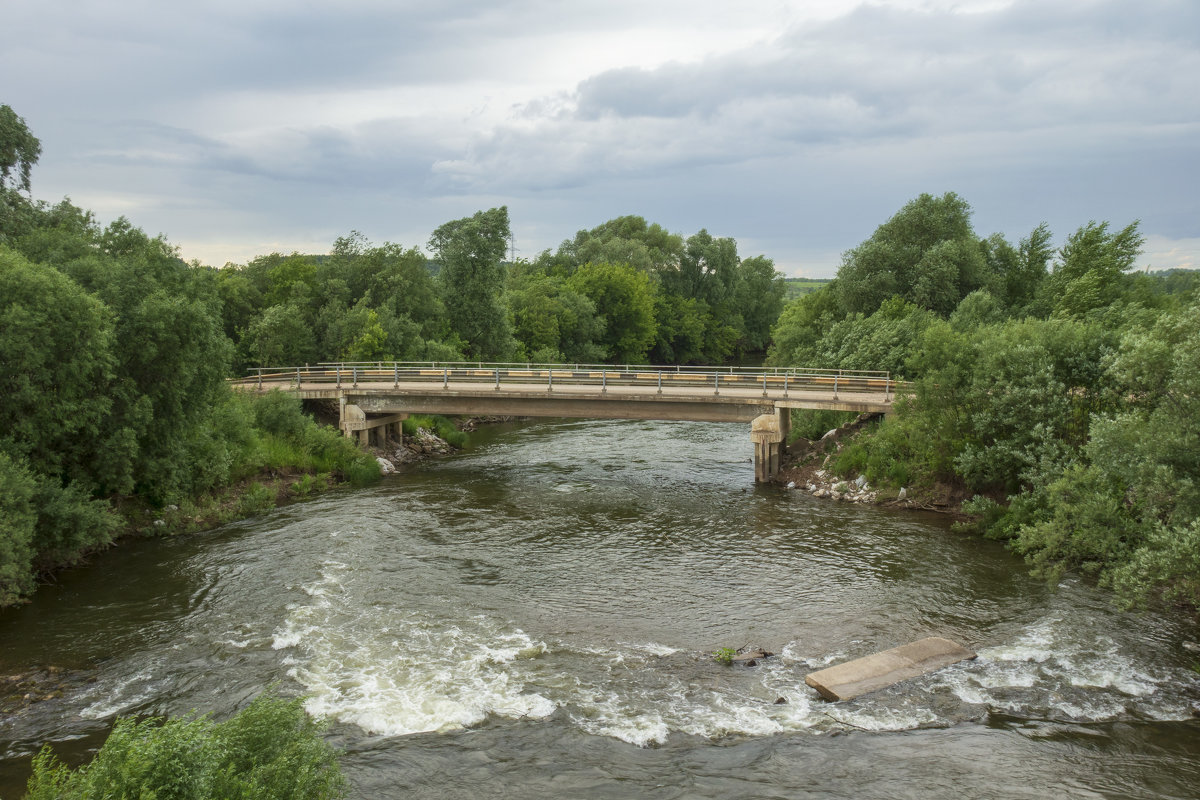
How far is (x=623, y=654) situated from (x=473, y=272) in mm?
49516

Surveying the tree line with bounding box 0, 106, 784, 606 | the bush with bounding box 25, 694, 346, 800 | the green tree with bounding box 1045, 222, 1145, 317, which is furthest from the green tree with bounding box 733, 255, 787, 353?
the bush with bounding box 25, 694, 346, 800

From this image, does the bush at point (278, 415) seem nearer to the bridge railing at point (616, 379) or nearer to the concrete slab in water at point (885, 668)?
the bridge railing at point (616, 379)

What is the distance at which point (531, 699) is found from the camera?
16.0 meters

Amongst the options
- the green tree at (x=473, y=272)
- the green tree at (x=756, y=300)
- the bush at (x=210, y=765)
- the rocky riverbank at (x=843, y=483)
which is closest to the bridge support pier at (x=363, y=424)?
the green tree at (x=473, y=272)

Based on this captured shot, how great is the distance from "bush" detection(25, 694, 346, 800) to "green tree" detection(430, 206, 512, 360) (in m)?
52.9

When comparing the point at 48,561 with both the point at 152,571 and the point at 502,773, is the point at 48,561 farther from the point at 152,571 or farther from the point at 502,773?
the point at 502,773

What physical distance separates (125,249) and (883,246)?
1681 inches

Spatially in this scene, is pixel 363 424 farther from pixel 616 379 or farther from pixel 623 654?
pixel 623 654

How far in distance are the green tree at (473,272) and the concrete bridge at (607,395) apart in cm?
1961

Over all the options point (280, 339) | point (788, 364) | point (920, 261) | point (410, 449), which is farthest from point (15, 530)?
point (920, 261)

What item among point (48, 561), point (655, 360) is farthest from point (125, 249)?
point (655, 360)

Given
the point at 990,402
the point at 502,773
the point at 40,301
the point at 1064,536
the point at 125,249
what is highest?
the point at 125,249

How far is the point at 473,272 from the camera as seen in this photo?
6356cm

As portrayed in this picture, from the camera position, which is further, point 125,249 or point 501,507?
point 125,249
